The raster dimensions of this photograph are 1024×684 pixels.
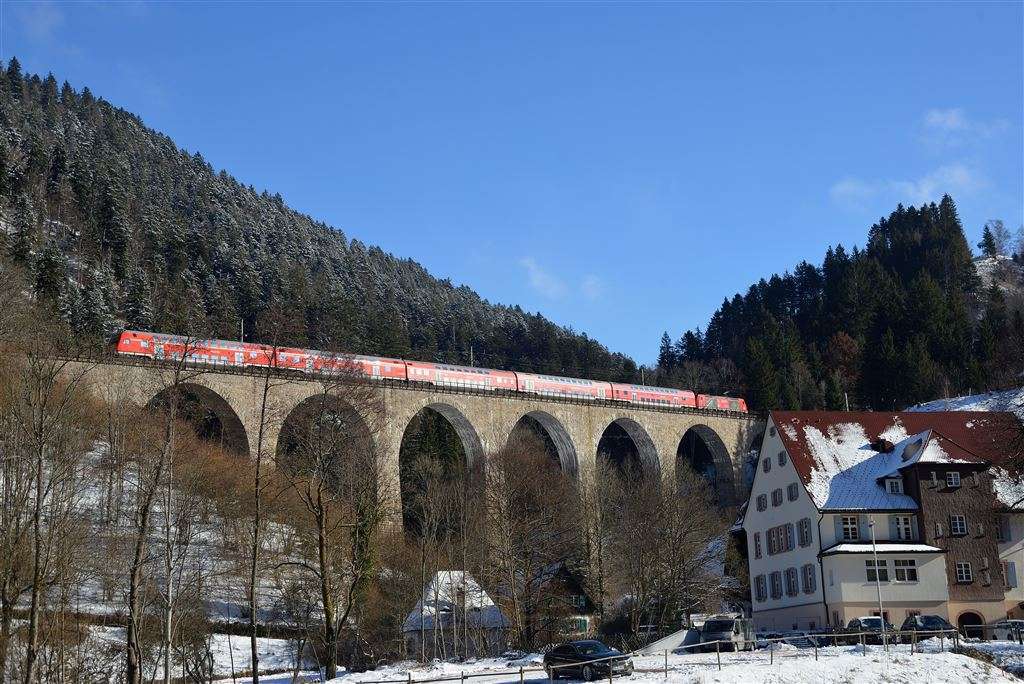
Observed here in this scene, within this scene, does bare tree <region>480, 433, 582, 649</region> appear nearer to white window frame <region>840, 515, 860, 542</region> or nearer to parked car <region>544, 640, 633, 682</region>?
white window frame <region>840, 515, 860, 542</region>

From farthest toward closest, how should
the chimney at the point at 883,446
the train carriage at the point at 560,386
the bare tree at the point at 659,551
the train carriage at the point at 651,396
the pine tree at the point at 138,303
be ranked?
the train carriage at the point at 651,396, the train carriage at the point at 560,386, the pine tree at the point at 138,303, the bare tree at the point at 659,551, the chimney at the point at 883,446

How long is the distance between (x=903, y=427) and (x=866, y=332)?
64.7 m

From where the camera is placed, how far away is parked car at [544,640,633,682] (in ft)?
78.1

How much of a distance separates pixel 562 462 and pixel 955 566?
37.3 metres

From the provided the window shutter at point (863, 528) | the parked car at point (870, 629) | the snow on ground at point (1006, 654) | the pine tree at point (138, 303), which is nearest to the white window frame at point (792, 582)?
the window shutter at point (863, 528)

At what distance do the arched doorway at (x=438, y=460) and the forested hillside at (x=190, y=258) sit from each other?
8.60 m

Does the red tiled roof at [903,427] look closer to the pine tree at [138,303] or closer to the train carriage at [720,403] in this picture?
the train carriage at [720,403]

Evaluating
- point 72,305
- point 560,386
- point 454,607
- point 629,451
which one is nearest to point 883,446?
point 454,607

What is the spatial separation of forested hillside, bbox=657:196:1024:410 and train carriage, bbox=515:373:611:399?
70.7 ft

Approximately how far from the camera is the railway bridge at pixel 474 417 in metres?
53.5

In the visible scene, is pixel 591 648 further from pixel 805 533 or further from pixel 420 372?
pixel 420 372

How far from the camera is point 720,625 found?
98.1 ft

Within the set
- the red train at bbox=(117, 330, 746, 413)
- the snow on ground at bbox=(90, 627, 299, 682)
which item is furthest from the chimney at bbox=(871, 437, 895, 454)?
the snow on ground at bbox=(90, 627, 299, 682)

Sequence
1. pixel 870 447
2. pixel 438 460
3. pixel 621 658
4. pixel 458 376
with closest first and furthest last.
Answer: pixel 621 658 → pixel 870 447 → pixel 438 460 → pixel 458 376
